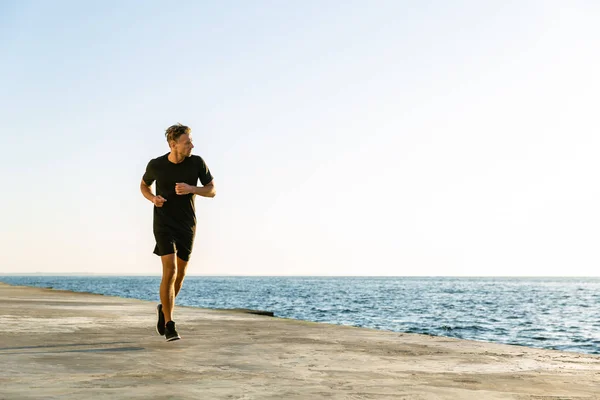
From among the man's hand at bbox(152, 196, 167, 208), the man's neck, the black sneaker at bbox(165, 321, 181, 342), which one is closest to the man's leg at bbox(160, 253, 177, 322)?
the black sneaker at bbox(165, 321, 181, 342)

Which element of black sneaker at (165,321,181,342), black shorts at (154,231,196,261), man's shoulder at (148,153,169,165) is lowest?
black sneaker at (165,321,181,342)

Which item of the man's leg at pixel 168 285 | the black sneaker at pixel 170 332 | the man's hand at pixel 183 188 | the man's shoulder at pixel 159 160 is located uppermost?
the man's shoulder at pixel 159 160

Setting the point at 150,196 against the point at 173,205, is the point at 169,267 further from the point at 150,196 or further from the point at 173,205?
the point at 150,196

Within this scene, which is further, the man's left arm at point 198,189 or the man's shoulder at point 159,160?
the man's shoulder at point 159,160

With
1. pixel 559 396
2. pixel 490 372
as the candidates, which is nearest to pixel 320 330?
pixel 490 372

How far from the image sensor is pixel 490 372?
4.83 meters

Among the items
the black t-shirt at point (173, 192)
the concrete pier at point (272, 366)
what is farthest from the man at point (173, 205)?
the concrete pier at point (272, 366)

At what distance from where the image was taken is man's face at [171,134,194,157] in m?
6.55

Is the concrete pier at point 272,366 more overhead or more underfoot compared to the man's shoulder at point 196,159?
more underfoot

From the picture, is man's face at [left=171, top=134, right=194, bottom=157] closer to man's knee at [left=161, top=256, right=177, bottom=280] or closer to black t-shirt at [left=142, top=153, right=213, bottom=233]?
black t-shirt at [left=142, top=153, right=213, bottom=233]

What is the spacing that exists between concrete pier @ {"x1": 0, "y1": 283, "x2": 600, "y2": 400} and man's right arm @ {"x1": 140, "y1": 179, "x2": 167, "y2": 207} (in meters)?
1.25

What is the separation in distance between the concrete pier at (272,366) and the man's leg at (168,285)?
30cm

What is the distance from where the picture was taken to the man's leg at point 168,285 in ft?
21.4

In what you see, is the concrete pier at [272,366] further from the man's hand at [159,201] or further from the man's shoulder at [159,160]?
the man's shoulder at [159,160]
